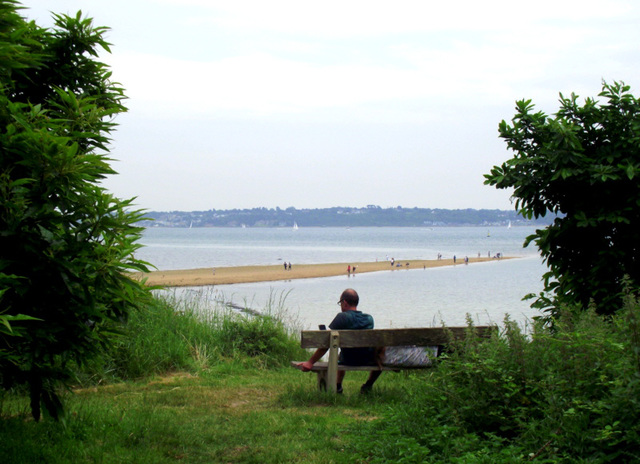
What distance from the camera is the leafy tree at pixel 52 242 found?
4457mm

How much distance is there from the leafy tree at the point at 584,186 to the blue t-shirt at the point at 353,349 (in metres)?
2.08

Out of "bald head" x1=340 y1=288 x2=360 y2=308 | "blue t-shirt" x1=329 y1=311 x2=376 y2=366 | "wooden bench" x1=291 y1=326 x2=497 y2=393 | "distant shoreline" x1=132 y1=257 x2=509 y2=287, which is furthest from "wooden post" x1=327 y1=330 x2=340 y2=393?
"distant shoreline" x1=132 y1=257 x2=509 y2=287

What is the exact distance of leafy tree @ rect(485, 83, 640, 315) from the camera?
707cm

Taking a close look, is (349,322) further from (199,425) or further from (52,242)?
(52,242)

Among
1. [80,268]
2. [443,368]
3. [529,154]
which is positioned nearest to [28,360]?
[80,268]

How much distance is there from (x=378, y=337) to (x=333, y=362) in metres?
0.58

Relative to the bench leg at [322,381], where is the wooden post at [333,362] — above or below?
above

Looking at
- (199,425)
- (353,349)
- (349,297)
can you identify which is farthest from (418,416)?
(349,297)

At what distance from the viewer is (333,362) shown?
7.37 meters

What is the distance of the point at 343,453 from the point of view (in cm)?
531

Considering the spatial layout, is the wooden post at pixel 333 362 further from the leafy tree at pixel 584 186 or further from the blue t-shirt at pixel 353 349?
the leafy tree at pixel 584 186

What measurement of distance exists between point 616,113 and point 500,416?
428 centimetres

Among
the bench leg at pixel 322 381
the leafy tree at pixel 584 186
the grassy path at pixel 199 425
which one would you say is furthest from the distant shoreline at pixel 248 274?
the leafy tree at pixel 584 186

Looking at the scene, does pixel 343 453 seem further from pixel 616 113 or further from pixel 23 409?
pixel 616 113
